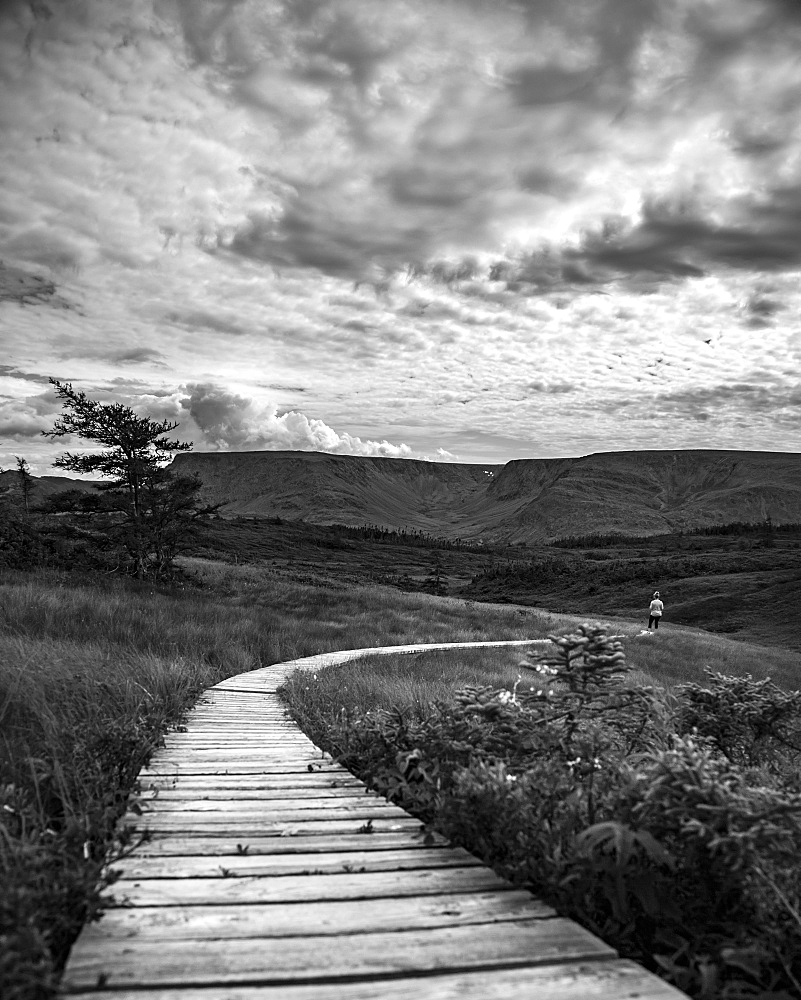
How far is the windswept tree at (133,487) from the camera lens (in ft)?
Answer: 61.4

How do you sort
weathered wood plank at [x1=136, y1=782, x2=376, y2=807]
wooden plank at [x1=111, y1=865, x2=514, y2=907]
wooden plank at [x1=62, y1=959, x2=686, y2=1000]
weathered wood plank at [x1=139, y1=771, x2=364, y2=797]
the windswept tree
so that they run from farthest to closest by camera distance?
the windswept tree → weathered wood plank at [x1=139, y1=771, x2=364, y2=797] → weathered wood plank at [x1=136, y1=782, x2=376, y2=807] → wooden plank at [x1=111, y1=865, x2=514, y2=907] → wooden plank at [x1=62, y1=959, x2=686, y2=1000]

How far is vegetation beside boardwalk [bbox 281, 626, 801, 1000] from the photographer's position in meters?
2.37

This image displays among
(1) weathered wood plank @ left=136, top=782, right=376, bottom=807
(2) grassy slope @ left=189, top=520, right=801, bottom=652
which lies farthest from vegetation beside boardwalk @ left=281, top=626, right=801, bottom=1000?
(2) grassy slope @ left=189, top=520, right=801, bottom=652

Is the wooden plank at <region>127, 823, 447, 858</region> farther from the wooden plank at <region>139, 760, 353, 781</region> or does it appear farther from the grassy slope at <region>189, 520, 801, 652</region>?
the grassy slope at <region>189, 520, 801, 652</region>

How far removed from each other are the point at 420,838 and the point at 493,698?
1114 millimetres

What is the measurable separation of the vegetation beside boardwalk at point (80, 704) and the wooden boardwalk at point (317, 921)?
0.18 meters

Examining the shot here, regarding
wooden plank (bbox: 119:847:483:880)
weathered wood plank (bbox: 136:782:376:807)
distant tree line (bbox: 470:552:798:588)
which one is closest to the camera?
wooden plank (bbox: 119:847:483:880)

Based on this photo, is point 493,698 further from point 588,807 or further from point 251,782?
point 251,782

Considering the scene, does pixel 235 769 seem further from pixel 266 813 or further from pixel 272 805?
pixel 266 813

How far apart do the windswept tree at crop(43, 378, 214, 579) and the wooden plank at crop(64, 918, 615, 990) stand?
1827 centimetres

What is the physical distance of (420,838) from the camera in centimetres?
336

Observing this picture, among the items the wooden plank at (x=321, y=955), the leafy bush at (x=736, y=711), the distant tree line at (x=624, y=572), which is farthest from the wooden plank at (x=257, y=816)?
the distant tree line at (x=624, y=572)

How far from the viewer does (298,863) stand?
9.81 feet

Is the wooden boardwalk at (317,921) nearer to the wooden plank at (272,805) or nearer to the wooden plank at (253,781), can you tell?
the wooden plank at (272,805)
